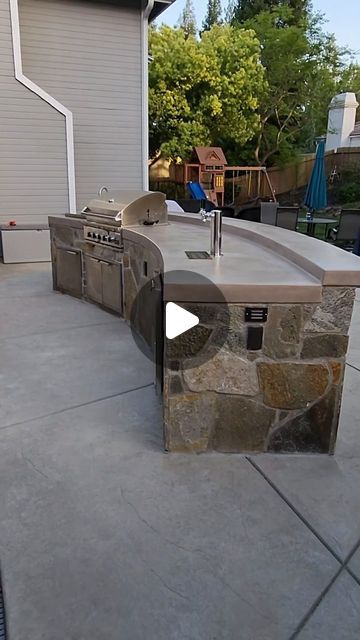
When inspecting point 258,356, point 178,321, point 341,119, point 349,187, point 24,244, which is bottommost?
point 24,244

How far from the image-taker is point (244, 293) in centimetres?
225

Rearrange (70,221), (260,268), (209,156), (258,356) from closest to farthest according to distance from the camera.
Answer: (258,356), (260,268), (70,221), (209,156)

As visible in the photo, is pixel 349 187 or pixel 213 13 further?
pixel 213 13

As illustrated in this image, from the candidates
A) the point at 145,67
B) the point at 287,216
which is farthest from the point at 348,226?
the point at 145,67

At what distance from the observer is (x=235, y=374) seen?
7.79ft

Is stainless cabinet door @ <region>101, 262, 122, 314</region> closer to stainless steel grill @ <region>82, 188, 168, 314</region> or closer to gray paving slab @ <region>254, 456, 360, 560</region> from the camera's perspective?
stainless steel grill @ <region>82, 188, 168, 314</region>

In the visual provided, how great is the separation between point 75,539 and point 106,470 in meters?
0.47

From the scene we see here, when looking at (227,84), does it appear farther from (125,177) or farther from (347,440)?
(347,440)

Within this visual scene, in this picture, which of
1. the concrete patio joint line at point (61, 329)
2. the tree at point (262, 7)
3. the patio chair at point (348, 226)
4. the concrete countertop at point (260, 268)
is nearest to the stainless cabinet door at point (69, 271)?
the concrete patio joint line at point (61, 329)

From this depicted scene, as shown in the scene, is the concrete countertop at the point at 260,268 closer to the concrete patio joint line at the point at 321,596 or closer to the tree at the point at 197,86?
the concrete patio joint line at the point at 321,596

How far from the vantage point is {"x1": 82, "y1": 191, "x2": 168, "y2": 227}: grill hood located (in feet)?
14.4

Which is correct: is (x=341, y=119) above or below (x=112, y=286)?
above

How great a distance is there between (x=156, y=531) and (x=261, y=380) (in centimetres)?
A: 86

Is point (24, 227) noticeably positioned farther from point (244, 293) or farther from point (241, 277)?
point (244, 293)
